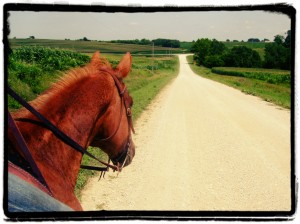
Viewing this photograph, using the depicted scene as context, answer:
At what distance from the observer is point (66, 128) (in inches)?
76.4

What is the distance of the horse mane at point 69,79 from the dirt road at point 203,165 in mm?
892

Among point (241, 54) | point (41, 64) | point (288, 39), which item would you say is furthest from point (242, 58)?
point (41, 64)

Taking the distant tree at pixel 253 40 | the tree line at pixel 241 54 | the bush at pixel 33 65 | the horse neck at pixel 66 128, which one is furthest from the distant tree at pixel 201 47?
the bush at pixel 33 65

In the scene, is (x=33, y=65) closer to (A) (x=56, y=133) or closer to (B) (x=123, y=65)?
(B) (x=123, y=65)

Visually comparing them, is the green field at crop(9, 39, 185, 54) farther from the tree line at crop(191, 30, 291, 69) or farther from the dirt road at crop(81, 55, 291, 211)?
the dirt road at crop(81, 55, 291, 211)

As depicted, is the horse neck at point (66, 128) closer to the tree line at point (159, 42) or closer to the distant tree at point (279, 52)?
the tree line at point (159, 42)

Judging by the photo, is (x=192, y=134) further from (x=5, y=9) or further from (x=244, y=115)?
(x=5, y=9)

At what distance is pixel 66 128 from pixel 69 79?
0.33 meters

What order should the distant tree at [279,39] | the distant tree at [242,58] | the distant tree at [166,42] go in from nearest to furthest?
the distant tree at [279,39]
the distant tree at [166,42]
the distant tree at [242,58]

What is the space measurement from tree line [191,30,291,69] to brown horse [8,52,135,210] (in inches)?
23.9

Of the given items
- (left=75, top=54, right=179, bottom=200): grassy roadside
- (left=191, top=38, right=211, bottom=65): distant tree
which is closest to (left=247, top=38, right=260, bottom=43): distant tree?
(left=191, top=38, right=211, bottom=65): distant tree

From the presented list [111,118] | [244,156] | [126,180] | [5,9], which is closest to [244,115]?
[244,156]

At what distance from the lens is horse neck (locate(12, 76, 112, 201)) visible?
1.77m

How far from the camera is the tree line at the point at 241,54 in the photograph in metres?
2.12
